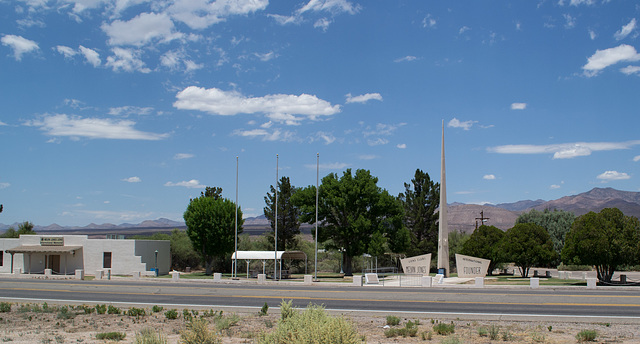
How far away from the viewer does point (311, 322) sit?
8.95 meters

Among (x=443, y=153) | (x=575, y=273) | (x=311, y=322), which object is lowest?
(x=575, y=273)

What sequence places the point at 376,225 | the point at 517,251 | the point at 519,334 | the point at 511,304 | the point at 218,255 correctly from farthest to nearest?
the point at 218,255
the point at 376,225
the point at 517,251
the point at 511,304
the point at 519,334

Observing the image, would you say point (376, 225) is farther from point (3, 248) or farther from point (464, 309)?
point (3, 248)

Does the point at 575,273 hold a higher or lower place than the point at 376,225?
lower

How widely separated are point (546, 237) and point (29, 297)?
4056 cm

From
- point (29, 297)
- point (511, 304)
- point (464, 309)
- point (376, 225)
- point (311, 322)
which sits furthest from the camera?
point (376, 225)

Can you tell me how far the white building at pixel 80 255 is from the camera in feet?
167

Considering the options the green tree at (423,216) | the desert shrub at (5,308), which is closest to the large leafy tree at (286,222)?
the green tree at (423,216)

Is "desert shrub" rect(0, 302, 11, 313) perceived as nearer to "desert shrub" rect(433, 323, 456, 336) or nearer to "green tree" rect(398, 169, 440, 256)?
"desert shrub" rect(433, 323, 456, 336)

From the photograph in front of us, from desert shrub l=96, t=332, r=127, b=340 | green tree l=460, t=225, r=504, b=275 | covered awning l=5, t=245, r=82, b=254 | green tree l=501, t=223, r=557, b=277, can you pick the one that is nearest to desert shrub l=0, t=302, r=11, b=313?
desert shrub l=96, t=332, r=127, b=340

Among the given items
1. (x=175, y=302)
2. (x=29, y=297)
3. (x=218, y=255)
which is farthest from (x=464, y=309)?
→ (x=218, y=255)

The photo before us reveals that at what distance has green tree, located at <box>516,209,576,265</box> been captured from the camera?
69.8m

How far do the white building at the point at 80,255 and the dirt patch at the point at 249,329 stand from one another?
31879 mm

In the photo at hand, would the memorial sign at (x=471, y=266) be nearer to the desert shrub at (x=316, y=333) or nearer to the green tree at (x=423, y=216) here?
the green tree at (x=423, y=216)
